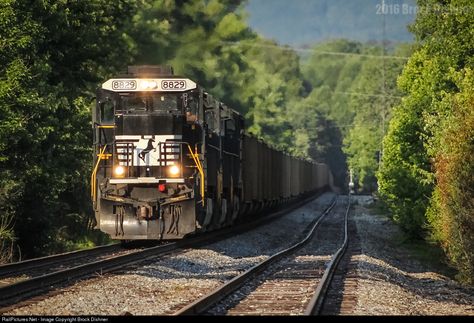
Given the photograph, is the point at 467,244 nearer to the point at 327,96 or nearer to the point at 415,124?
the point at 415,124

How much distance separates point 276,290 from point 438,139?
12.5m

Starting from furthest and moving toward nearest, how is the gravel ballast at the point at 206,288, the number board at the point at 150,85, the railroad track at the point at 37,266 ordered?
the number board at the point at 150,85, the railroad track at the point at 37,266, the gravel ballast at the point at 206,288

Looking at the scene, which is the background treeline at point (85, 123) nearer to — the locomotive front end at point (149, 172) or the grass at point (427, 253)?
the grass at point (427, 253)

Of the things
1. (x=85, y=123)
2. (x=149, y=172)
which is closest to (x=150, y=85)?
(x=149, y=172)

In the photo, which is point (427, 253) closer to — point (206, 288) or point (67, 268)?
point (67, 268)

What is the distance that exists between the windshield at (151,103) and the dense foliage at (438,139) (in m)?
6.66

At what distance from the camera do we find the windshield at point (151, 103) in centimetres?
2083

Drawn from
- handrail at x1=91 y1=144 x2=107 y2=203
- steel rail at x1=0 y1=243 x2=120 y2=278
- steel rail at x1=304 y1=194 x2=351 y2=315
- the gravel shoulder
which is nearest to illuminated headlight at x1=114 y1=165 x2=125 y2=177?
handrail at x1=91 y1=144 x2=107 y2=203

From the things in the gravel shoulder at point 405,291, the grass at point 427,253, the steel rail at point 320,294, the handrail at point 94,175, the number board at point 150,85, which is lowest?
the grass at point 427,253

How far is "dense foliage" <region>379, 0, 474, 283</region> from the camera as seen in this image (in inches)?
748

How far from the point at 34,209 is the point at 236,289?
12600mm

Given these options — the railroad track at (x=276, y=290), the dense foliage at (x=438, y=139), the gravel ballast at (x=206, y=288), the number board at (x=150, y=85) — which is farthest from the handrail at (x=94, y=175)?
the dense foliage at (x=438, y=139)

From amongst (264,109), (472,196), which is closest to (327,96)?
(264,109)

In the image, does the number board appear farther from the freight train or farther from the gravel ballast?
the gravel ballast
